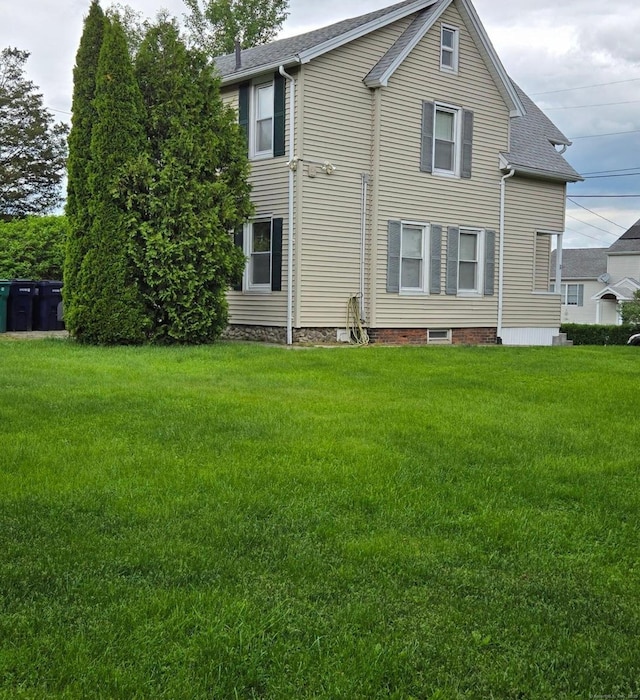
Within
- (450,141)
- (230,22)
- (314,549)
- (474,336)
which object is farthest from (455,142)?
(230,22)

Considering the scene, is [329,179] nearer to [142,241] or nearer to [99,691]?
[142,241]

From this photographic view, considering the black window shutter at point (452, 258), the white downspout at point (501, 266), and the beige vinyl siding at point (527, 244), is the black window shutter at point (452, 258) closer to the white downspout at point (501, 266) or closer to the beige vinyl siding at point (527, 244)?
the white downspout at point (501, 266)

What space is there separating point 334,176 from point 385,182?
1.15 meters

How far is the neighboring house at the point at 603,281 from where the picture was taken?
3803 cm

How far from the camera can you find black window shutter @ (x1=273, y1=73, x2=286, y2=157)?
13688 mm

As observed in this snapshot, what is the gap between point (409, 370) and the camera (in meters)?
9.54

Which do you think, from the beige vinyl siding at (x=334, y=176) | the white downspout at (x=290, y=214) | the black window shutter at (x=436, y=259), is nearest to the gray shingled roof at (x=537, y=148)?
the black window shutter at (x=436, y=259)

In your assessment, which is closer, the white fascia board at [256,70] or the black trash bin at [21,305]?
the white fascia board at [256,70]

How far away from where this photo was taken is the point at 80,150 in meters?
12.5

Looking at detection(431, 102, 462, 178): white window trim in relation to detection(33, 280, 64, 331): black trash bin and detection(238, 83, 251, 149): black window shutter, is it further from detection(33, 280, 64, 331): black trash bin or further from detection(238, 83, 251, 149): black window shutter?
detection(33, 280, 64, 331): black trash bin

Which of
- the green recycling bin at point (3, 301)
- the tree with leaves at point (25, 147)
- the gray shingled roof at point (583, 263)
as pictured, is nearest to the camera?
the green recycling bin at point (3, 301)

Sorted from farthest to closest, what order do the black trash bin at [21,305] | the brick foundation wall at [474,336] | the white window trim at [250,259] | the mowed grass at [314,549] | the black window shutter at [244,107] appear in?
the brick foundation wall at [474,336]
the black trash bin at [21,305]
the black window shutter at [244,107]
the white window trim at [250,259]
the mowed grass at [314,549]

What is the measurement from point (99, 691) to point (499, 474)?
2.96 m

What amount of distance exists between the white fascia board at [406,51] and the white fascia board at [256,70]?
5.95 feet
